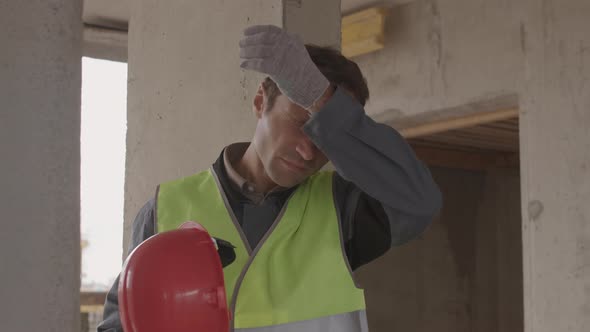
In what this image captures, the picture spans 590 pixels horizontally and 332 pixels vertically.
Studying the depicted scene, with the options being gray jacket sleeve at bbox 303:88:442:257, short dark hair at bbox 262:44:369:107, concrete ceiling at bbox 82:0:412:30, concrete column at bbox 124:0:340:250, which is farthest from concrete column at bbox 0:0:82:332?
concrete ceiling at bbox 82:0:412:30

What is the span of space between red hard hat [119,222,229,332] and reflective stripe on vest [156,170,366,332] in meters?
0.43

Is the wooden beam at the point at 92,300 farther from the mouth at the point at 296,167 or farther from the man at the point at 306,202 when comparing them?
the mouth at the point at 296,167

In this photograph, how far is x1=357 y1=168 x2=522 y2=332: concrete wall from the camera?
25.8 ft

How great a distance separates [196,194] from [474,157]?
20.4ft

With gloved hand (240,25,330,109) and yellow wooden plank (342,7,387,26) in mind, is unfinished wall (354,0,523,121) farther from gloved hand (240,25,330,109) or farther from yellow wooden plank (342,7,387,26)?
gloved hand (240,25,330,109)

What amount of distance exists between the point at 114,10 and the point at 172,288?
4446 mm

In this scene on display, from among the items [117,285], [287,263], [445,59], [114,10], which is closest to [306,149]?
[287,263]

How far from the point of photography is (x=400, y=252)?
8.00 m

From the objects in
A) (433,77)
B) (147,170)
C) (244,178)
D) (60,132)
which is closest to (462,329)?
(433,77)

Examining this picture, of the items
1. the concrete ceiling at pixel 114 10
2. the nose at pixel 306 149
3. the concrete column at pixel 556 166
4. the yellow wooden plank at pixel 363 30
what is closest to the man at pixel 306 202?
the nose at pixel 306 149

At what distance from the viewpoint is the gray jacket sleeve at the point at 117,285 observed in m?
1.85

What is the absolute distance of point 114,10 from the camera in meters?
5.62

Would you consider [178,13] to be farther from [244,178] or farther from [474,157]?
[474,157]

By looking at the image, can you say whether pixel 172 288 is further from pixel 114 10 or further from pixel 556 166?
pixel 114 10
